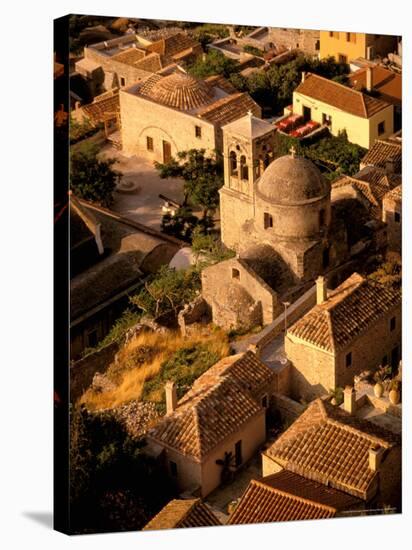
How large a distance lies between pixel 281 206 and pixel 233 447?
12.6 ft

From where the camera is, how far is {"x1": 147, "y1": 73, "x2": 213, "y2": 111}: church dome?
2370 cm

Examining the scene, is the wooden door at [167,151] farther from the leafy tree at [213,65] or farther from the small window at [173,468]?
the small window at [173,468]

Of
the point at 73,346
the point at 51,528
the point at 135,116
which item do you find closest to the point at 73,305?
the point at 73,346

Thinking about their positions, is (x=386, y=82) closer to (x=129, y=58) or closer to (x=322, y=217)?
(x=322, y=217)

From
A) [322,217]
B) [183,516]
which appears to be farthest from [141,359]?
[322,217]

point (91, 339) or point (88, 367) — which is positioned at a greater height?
point (88, 367)

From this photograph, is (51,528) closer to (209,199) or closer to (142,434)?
(142,434)

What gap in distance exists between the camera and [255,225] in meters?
20.7

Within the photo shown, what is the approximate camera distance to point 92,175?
20609mm

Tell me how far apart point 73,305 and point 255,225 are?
12.7 ft

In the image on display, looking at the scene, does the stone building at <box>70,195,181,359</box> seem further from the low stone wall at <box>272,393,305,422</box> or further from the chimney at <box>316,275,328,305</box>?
the chimney at <box>316,275,328,305</box>

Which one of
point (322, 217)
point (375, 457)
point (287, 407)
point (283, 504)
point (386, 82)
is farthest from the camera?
point (322, 217)

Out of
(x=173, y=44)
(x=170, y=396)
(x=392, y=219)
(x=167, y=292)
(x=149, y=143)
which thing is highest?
(x=173, y=44)

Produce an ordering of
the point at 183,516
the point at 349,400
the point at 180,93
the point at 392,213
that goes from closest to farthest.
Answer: the point at 183,516
the point at 349,400
the point at 392,213
the point at 180,93
